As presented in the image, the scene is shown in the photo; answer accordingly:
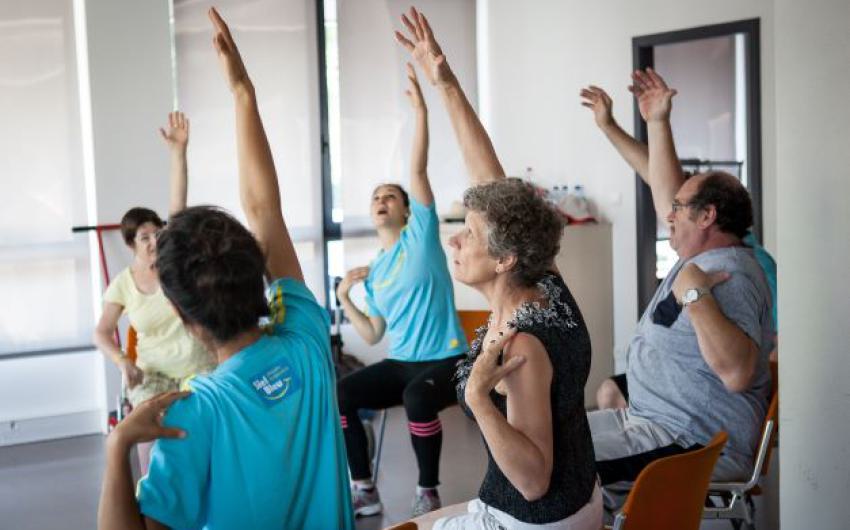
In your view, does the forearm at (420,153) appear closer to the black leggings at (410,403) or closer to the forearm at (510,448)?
the black leggings at (410,403)

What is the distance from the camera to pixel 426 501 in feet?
13.5

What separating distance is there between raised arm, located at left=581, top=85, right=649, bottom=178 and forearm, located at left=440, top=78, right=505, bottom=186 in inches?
34.8

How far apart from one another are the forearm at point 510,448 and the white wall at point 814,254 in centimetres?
90

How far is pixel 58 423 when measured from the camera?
19.3 feet

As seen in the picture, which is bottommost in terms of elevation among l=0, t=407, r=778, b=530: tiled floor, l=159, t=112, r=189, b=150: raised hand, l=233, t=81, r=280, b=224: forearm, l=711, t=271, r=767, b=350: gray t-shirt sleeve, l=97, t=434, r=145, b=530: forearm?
l=0, t=407, r=778, b=530: tiled floor

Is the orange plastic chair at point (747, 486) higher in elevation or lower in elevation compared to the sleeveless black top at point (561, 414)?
lower

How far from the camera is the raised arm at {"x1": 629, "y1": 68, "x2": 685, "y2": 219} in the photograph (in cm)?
339

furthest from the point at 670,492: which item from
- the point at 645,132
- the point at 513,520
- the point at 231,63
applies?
the point at 645,132

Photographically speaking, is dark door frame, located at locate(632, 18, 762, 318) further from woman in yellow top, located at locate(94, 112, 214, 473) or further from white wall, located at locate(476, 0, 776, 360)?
woman in yellow top, located at locate(94, 112, 214, 473)

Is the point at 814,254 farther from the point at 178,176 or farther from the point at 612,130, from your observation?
the point at 178,176

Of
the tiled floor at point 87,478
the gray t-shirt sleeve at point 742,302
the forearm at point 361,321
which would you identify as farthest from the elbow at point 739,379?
the forearm at point 361,321

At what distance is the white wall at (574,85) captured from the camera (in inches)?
249

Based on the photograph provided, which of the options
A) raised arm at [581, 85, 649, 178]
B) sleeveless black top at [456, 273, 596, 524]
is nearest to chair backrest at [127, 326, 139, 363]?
raised arm at [581, 85, 649, 178]

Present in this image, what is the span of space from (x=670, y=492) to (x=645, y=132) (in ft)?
14.3
